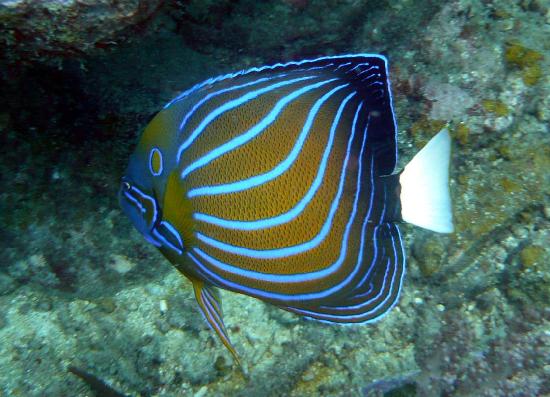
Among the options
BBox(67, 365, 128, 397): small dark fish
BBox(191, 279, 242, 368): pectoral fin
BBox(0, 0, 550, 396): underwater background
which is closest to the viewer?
BBox(191, 279, 242, 368): pectoral fin

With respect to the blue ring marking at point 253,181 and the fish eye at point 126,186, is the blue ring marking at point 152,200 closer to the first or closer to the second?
the fish eye at point 126,186

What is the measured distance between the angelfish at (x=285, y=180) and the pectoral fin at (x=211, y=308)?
0.05 metres

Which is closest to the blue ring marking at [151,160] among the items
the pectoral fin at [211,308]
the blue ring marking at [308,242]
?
the blue ring marking at [308,242]

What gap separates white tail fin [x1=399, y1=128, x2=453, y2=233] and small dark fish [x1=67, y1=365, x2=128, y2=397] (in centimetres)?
216

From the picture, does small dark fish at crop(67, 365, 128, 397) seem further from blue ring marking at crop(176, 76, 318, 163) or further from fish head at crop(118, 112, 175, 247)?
blue ring marking at crop(176, 76, 318, 163)

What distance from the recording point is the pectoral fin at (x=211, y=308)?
1995 millimetres

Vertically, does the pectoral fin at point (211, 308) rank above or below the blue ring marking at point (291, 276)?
below

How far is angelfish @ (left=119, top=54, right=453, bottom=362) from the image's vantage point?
1.83 metres

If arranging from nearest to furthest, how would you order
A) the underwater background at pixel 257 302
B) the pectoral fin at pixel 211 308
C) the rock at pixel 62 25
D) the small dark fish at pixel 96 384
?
1. the rock at pixel 62 25
2. the pectoral fin at pixel 211 308
3. the small dark fish at pixel 96 384
4. the underwater background at pixel 257 302

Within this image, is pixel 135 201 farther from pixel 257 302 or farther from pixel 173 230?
pixel 257 302

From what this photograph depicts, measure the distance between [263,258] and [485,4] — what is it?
260 cm

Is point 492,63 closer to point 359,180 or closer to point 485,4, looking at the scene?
point 485,4

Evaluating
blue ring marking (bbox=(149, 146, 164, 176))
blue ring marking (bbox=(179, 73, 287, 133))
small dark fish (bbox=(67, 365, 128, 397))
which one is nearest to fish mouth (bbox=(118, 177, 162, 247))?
blue ring marking (bbox=(149, 146, 164, 176))

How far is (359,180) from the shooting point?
1914 millimetres
